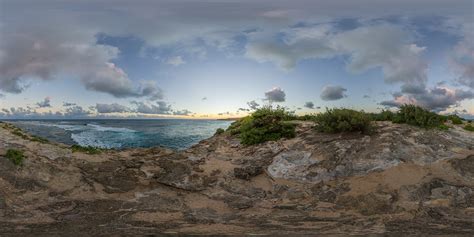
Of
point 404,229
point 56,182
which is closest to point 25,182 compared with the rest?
point 56,182

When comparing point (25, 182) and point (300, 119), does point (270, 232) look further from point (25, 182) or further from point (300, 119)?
point (300, 119)

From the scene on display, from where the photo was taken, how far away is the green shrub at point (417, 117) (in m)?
20.0

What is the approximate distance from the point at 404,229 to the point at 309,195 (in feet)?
14.3

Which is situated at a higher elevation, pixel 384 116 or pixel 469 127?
pixel 384 116

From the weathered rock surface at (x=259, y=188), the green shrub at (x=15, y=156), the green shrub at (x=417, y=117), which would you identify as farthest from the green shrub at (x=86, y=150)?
the green shrub at (x=417, y=117)

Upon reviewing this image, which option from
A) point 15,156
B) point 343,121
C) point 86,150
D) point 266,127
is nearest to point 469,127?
point 343,121

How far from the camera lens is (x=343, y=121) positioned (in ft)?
64.7

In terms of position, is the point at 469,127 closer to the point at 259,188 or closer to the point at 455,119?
the point at 455,119

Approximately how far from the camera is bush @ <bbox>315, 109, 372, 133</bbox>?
19.5 metres

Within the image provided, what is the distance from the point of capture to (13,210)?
601 inches

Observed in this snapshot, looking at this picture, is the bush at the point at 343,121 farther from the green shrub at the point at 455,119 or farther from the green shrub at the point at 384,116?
the green shrub at the point at 455,119

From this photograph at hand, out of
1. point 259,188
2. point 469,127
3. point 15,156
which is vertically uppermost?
point 469,127

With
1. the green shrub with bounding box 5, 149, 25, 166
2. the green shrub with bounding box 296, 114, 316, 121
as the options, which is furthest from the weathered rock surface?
the green shrub with bounding box 296, 114, 316, 121

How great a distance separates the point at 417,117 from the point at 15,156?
17.0m
